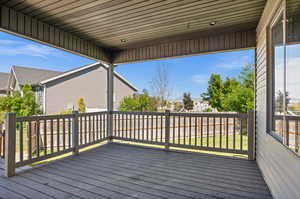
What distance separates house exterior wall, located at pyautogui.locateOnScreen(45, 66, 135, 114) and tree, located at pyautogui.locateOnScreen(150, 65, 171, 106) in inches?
143

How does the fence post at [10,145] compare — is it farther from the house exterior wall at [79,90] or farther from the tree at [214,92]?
the tree at [214,92]

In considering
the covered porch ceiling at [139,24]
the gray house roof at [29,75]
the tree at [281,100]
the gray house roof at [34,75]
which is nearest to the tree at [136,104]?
the gray house roof at [34,75]

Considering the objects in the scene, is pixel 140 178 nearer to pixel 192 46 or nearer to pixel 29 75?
pixel 192 46

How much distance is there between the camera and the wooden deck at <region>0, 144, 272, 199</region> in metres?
2.25

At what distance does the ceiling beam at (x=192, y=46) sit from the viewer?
3.69m

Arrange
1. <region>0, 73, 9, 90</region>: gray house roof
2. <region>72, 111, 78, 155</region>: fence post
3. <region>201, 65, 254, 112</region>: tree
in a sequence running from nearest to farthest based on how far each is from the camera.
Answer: <region>72, 111, 78, 155</region>: fence post < <region>201, 65, 254, 112</region>: tree < <region>0, 73, 9, 90</region>: gray house roof

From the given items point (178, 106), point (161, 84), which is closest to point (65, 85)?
point (161, 84)

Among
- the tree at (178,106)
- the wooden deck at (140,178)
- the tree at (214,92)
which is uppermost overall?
the tree at (214,92)

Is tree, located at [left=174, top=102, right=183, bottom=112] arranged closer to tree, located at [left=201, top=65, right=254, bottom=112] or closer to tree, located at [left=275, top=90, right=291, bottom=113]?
tree, located at [left=201, top=65, right=254, bottom=112]

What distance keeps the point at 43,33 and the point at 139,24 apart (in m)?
1.76

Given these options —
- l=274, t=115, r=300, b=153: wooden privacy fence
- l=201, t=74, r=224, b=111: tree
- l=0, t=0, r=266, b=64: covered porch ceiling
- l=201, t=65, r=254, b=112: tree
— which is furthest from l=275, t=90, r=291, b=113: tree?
l=201, t=74, r=224, b=111: tree

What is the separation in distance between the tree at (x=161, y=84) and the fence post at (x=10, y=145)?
9.88 m

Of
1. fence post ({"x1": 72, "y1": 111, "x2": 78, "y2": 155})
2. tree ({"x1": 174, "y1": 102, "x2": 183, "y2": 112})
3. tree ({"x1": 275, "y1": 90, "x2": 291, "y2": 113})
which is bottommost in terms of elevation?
fence post ({"x1": 72, "y1": 111, "x2": 78, "y2": 155})

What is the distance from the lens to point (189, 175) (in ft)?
9.31
